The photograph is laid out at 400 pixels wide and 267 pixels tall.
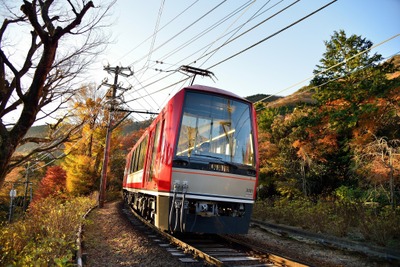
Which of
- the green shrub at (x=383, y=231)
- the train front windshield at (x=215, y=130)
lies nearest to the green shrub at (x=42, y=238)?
the train front windshield at (x=215, y=130)

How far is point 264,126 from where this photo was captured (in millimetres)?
26516

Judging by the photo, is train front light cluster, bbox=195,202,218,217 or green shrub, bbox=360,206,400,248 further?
green shrub, bbox=360,206,400,248

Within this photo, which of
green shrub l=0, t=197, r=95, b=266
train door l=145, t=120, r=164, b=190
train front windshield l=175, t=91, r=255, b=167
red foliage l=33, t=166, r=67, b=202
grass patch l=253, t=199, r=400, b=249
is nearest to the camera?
green shrub l=0, t=197, r=95, b=266


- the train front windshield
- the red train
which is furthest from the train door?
the train front windshield

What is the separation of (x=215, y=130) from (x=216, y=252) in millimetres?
2671

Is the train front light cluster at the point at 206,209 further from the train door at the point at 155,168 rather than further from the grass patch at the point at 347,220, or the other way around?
the grass patch at the point at 347,220

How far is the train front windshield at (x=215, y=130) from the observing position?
22.9ft

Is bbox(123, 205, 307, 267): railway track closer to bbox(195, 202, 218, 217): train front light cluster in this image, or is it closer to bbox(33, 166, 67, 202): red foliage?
bbox(195, 202, 218, 217): train front light cluster

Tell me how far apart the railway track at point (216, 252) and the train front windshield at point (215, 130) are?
1.92 meters

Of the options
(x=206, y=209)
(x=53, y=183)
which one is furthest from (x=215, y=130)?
(x=53, y=183)

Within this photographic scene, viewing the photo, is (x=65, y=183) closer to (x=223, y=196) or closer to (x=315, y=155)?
(x=315, y=155)

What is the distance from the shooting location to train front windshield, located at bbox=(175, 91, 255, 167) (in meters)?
6.99

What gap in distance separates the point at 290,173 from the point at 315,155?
2029 millimetres

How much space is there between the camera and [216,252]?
21.2 ft
